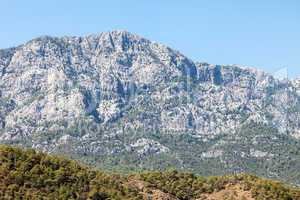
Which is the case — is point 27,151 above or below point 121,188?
above

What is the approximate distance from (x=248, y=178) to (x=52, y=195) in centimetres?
3645

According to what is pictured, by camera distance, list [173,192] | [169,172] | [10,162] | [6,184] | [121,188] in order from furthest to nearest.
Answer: [169,172] → [173,192] → [121,188] → [10,162] → [6,184]

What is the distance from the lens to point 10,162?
8281cm

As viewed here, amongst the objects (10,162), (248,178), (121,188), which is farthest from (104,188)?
(248,178)

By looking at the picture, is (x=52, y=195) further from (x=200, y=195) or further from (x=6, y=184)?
(x=200, y=195)

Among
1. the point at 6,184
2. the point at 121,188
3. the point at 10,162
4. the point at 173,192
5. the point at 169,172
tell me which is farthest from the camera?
the point at 169,172

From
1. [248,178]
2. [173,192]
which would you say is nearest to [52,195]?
[173,192]

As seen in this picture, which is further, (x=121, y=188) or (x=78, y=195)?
(x=121, y=188)

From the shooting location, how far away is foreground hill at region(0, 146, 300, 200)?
78438mm

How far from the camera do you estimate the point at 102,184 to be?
8762 cm

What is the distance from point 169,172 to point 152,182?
7.36 meters

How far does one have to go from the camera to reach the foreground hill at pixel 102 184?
7844cm

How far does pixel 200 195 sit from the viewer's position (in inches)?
3723

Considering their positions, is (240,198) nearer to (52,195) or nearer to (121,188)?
(121,188)
